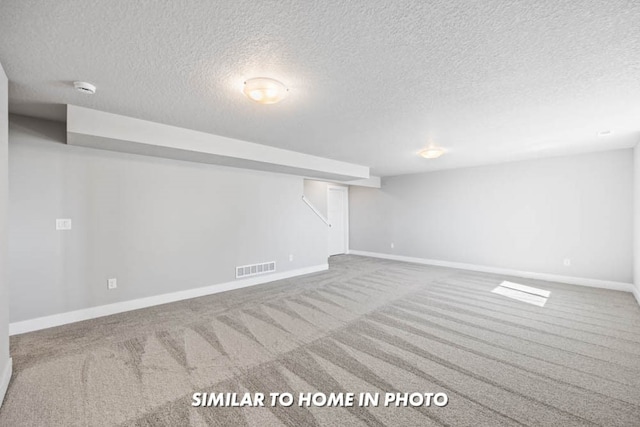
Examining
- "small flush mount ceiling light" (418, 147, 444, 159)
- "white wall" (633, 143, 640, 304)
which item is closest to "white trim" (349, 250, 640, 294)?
"white wall" (633, 143, 640, 304)

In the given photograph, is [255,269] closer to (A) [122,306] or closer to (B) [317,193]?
(A) [122,306]

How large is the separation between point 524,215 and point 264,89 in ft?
19.1

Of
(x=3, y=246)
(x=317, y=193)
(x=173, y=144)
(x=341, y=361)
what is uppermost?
(x=173, y=144)

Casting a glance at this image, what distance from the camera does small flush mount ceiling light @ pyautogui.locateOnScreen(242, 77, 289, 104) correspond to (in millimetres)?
2189

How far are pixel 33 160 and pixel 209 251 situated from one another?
2.38 metres

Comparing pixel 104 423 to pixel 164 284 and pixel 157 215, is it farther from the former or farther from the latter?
pixel 157 215

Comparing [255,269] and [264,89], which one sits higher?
[264,89]

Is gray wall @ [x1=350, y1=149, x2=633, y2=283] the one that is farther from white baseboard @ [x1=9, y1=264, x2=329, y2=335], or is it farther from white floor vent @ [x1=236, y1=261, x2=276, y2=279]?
white baseboard @ [x1=9, y1=264, x2=329, y2=335]

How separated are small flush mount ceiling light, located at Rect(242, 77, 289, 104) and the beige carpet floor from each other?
90.9 inches

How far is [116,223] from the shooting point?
3.62m

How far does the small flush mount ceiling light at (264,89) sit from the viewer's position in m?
2.19

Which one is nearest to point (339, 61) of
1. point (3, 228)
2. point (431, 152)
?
point (3, 228)

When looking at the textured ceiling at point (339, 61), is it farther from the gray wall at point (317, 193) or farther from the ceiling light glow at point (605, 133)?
the gray wall at point (317, 193)

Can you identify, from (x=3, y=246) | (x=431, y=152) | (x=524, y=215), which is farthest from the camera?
(x=524, y=215)
